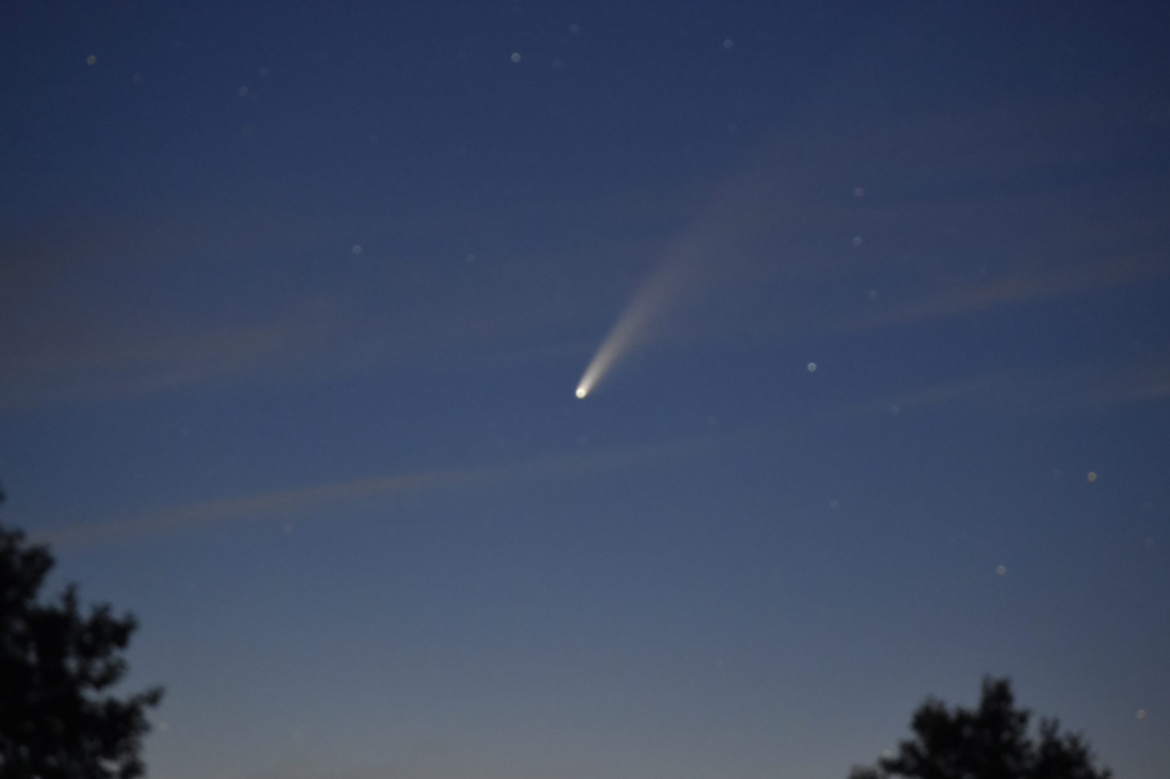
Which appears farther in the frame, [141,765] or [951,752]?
[951,752]

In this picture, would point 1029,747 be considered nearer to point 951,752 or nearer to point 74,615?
point 951,752

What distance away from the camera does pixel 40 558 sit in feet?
87.1

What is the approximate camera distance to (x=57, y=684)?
25.7 m

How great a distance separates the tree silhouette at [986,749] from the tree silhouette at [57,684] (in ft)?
73.1

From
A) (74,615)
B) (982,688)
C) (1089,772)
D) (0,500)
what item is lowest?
(1089,772)

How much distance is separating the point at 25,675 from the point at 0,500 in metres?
4.59

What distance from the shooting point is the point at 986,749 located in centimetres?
3098

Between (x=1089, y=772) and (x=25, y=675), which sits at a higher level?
(x=25, y=675)

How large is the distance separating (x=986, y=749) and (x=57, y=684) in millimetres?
26061

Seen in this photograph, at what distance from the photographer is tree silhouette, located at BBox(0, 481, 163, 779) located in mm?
24953

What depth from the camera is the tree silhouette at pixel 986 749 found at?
3052 centimetres

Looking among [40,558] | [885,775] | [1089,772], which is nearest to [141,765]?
[40,558]

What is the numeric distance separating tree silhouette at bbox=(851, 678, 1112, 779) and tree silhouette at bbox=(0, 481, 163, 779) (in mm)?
22281

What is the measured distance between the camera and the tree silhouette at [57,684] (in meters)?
25.0
